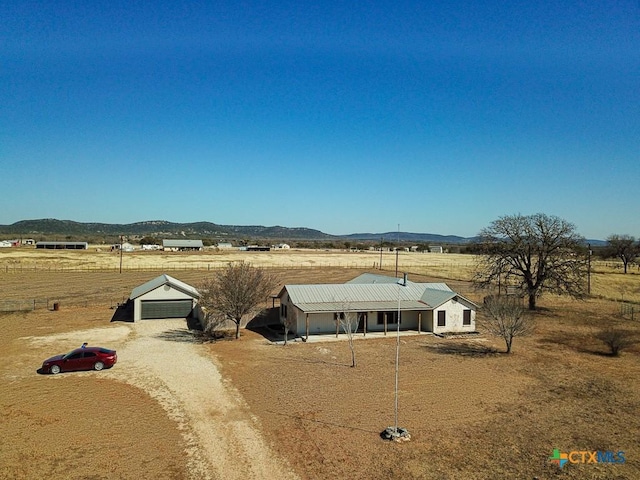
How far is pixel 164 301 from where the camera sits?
38.8 metres

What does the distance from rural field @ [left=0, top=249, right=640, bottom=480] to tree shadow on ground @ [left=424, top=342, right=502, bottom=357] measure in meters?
0.14

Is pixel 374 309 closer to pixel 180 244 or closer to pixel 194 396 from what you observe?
pixel 194 396

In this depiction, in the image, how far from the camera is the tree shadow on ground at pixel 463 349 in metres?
28.2

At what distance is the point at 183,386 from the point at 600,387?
2093cm

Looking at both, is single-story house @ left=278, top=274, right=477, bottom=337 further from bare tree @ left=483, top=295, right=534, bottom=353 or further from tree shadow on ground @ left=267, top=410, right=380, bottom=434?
tree shadow on ground @ left=267, top=410, right=380, bottom=434

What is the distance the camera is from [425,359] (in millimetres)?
26562

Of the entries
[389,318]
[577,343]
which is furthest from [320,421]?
[577,343]

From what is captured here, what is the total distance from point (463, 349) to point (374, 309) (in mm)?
6953

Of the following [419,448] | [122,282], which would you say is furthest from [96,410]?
[122,282]

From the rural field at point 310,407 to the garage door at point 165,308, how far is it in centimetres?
391

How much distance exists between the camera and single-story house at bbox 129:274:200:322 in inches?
1491

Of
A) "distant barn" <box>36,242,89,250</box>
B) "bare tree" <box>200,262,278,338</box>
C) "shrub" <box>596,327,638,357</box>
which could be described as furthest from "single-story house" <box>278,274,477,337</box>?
"distant barn" <box>36,242,89,250</box>

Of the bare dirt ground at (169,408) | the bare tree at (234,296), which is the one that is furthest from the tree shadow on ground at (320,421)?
the bare tree at (234,296)

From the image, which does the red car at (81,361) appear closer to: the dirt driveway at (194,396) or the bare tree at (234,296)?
the dirt driveway at (194,396)
